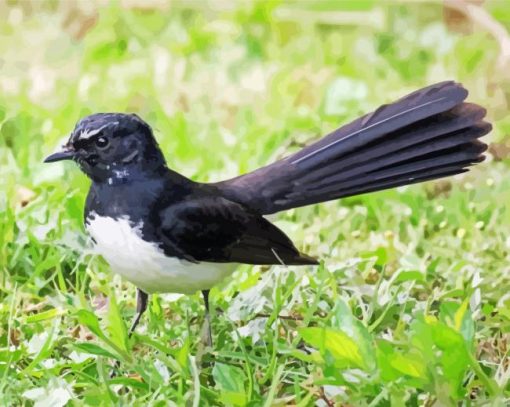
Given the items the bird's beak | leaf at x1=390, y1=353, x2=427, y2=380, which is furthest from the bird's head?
leaf at x1=390, y1=353, x2=427, y2=380

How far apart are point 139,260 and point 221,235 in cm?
35

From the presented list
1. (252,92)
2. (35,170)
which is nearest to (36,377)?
(35,170)

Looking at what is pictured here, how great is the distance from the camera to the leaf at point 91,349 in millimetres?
3473

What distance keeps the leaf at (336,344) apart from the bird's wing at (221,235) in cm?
55

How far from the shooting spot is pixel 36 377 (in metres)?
3.52

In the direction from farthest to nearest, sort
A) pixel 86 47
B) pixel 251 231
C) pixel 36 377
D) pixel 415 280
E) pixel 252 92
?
1. pixel 86 47
2. pixel 252 92
3. pixel 415 280
4. pixel 251 231
5. pixel 36 377

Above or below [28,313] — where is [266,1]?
above

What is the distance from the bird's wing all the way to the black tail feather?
0.46 feet

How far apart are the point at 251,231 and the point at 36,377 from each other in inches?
35.4

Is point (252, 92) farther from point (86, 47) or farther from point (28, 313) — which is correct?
point (28, 313)

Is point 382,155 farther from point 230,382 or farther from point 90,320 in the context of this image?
point 90,320

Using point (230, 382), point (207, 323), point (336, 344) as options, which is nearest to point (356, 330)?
point (336, 344)

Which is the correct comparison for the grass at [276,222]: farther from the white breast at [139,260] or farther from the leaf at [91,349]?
the white breast at [139,260]

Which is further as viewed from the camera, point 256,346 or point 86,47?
point 86,47
